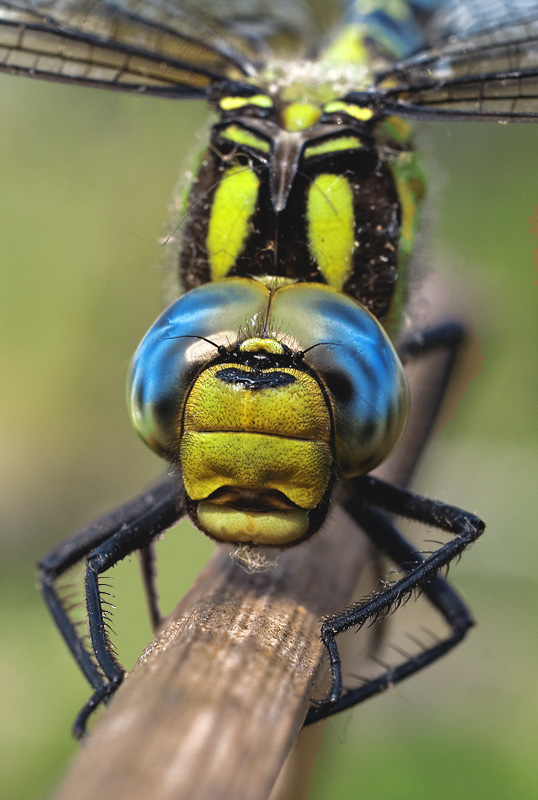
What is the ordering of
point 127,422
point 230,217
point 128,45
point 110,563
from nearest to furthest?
1. point 110,563
2. point 230,217
3. point 128,45
4. point 127,422

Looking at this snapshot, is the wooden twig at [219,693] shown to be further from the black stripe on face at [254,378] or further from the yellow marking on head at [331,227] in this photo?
the yellow marking on head at [331,227]

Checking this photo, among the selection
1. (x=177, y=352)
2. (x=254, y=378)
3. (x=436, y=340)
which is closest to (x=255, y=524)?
(x=254, y=378)

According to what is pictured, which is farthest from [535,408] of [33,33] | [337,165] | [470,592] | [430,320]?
[33,33]

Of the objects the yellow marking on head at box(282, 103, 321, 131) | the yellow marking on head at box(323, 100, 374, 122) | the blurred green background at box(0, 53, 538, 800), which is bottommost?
the blurred green background at box(0, 53, 538, 800)

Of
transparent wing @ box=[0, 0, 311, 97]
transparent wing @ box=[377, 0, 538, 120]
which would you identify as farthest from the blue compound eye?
transparent wing @ box=[0, 0, 311, 97]

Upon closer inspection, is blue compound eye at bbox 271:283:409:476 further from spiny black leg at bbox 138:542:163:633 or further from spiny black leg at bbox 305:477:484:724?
spiny black leg at bbox 138:542:163:633

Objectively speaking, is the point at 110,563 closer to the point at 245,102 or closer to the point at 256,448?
the point at 256,448

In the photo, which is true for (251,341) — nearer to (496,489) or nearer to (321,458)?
(321,458)
